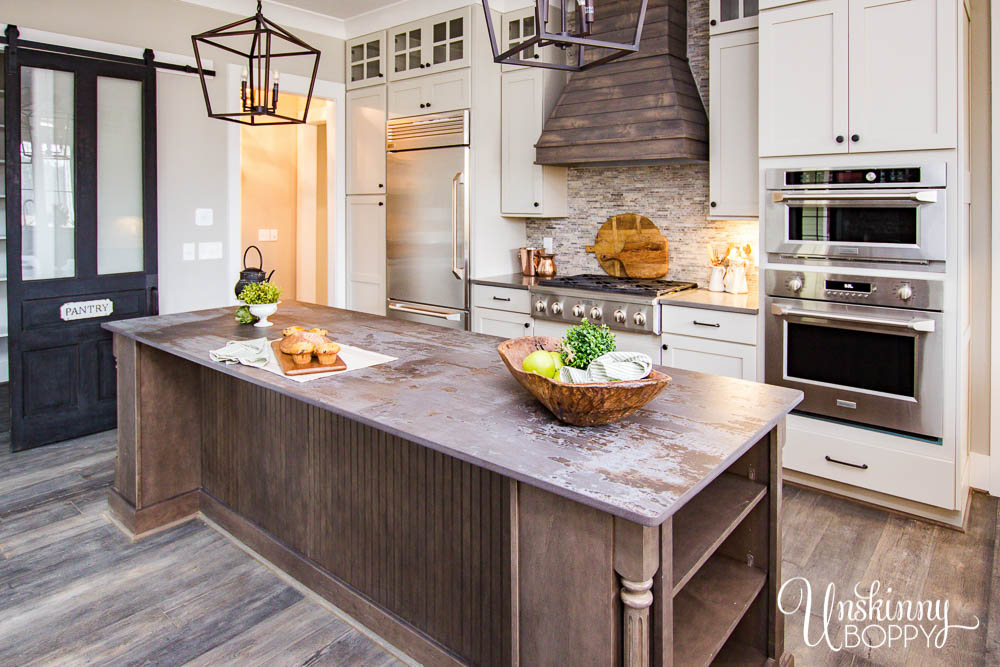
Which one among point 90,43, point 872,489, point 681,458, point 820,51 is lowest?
point 872,489

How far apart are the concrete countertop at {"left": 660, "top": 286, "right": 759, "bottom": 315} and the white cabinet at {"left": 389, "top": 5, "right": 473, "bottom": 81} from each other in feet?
7.24

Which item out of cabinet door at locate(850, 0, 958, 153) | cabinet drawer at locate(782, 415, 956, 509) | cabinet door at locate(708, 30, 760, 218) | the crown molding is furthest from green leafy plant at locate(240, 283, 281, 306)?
the crown molding

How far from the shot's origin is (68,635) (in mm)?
2174

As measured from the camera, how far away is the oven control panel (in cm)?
282

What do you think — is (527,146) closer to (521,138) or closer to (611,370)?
(521,138)

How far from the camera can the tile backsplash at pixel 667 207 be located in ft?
13.0

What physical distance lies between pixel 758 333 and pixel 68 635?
3.15 meters

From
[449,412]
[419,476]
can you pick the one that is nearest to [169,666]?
[419,476]

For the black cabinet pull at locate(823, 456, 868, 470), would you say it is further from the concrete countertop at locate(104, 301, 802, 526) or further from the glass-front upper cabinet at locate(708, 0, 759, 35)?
the glass-front upper cabinet at locate(708, 0, 759, 35)

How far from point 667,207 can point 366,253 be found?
2460 millimetres

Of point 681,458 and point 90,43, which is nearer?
point 681,458

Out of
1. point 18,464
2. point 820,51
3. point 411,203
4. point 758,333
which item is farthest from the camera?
point 411,203

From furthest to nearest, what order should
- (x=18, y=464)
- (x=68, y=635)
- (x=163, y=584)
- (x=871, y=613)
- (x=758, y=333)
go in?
(x=18, y=464)
(x=758, y=333)
(x=163, y=584)
(x=871, y=613)
(x=68, y=635)

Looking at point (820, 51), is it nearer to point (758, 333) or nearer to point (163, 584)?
point (758, 333)
